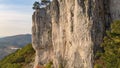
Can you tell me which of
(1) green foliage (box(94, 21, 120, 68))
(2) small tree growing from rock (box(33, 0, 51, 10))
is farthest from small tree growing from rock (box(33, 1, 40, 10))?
(1) green foliage (box(94, 21, 120, 68))

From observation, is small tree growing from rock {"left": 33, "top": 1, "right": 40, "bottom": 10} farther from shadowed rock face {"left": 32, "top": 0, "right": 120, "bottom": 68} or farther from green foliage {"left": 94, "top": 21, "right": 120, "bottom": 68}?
green foliage {"left": 94, "top": 21, "right": 120, "bottom": 68}

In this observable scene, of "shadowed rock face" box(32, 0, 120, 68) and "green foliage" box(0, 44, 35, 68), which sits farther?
"green foliage" box(0, 44, 35, 68)

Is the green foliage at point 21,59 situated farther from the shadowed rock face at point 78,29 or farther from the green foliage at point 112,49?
the green foliage at point 112,49

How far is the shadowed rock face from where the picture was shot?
2350 inches

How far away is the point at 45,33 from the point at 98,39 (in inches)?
1121

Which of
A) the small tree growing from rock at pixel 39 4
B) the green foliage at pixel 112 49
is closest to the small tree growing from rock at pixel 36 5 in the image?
the small tree growing from rock at pixel 39 4

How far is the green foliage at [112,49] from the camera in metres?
Answer: 54.3

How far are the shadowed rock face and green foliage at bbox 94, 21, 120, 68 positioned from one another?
8.30ft

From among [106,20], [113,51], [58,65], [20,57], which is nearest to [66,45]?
[58,65]

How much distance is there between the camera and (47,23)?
284ft

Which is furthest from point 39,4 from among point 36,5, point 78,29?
point 78,29

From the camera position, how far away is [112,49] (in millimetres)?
55781

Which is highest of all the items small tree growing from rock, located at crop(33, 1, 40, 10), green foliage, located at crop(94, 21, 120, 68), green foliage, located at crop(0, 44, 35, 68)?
small tree growing from rock, located at crop(33, 1, 40, 10)

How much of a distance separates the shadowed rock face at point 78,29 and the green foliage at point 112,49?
8.30 feet
